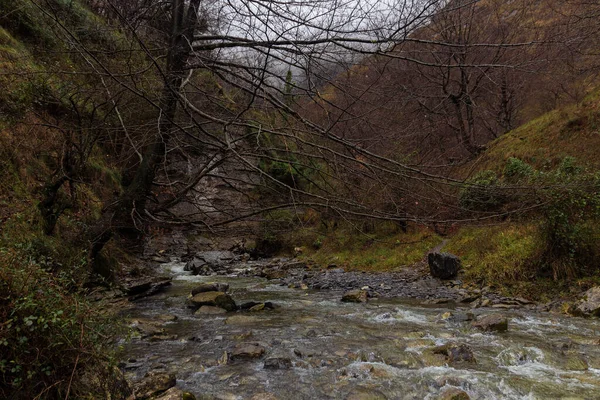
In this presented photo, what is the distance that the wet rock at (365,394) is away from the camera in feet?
12.0

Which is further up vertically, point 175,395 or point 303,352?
point 175,395

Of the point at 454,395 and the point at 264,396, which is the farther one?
the point at 264,396

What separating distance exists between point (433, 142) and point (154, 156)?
3781 millimetres

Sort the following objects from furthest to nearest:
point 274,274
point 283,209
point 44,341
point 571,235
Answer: point 274,274
point 571,235
point 283,209
point 44,341

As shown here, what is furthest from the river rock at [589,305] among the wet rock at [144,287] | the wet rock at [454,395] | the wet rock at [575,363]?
the wet rock at [144,287]

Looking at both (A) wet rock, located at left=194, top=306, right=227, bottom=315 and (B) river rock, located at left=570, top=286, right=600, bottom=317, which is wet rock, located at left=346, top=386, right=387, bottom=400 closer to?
(A) wet rock, located at left=194, top=306, right=227, bottom=315

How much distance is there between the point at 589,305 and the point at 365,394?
4.95 meters

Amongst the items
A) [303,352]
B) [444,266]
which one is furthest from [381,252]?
[303,352]

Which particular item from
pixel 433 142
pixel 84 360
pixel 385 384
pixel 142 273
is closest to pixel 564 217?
pixel 433 142

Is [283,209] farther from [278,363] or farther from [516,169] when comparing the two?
[516,169]

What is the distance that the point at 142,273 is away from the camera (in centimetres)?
1045

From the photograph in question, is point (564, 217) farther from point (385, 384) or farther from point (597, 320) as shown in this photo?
point (385, 384)

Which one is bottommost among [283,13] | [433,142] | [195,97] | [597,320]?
[597,320]

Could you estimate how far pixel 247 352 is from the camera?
477cm
